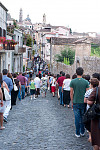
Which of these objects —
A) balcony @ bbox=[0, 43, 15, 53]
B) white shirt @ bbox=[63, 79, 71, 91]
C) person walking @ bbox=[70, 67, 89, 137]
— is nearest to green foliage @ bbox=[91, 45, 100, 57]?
balcony @ bbox=[0, 43, 15, 53]

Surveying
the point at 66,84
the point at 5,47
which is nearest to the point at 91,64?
the point at 66,84

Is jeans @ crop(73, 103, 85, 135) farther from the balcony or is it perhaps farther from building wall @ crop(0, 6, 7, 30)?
building wall @ crop(0, 6, 7, 30)

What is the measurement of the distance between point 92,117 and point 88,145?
150 centimetres

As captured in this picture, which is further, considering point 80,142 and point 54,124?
point 54,124

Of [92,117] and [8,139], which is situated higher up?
[92,117]

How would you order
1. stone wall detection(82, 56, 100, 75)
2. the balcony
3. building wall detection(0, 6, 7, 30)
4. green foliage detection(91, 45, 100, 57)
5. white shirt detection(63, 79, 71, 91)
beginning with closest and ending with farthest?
white shirt detection(63, 79, 71, 91), stone wall detection(82, 56, 100, 75), green foliage detection(91, 45, 100, 57), the balcony, building wall detection(0, 6, 7, 30)

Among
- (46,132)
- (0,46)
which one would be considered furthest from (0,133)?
(0,46)

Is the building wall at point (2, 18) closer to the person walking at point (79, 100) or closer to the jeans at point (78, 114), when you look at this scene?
the person walking at point (79, 100)

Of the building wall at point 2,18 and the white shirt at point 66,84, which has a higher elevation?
the building wall at point 2,18

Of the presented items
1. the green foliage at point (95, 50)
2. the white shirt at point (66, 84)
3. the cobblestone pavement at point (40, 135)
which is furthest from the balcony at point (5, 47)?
the cobblestone pavement at point (40, 135)

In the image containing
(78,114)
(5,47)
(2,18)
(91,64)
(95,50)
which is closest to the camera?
(78,114)

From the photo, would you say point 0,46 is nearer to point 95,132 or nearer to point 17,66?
point 17,66

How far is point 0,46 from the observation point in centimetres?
2591

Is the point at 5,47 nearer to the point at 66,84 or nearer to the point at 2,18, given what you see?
the point at 2,18
